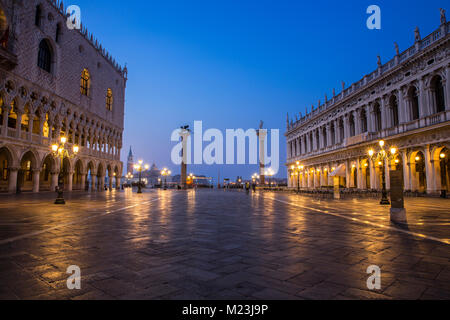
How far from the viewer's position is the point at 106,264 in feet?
12.3

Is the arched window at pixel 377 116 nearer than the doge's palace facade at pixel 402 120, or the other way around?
the doge's palace facade at pixel 402 120

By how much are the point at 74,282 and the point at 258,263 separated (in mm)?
2414

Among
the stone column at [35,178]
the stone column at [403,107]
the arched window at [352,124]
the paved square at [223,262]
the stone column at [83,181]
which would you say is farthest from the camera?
the stone column at [83,181]

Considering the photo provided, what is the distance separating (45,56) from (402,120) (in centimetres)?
3956

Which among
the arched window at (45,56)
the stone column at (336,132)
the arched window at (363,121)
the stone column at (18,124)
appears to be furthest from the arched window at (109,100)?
the arched window at (363,121)

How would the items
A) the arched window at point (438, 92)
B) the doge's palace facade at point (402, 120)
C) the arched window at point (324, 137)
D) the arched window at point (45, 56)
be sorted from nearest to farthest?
the doge's palace facade at point (402, 120)
the arched window at point (438, 92)
the arched window at point (45, 56)
the arched window at point (324, 137)

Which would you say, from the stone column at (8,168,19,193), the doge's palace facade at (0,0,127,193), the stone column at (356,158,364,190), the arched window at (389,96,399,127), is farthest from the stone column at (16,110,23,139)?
the arched window at (389,96,399,127)

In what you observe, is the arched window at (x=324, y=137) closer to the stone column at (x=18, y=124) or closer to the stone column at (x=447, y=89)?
the stone column at (x=447, y=89)

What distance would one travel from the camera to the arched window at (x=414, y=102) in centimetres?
2597

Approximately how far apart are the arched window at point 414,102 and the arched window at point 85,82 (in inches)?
1608
